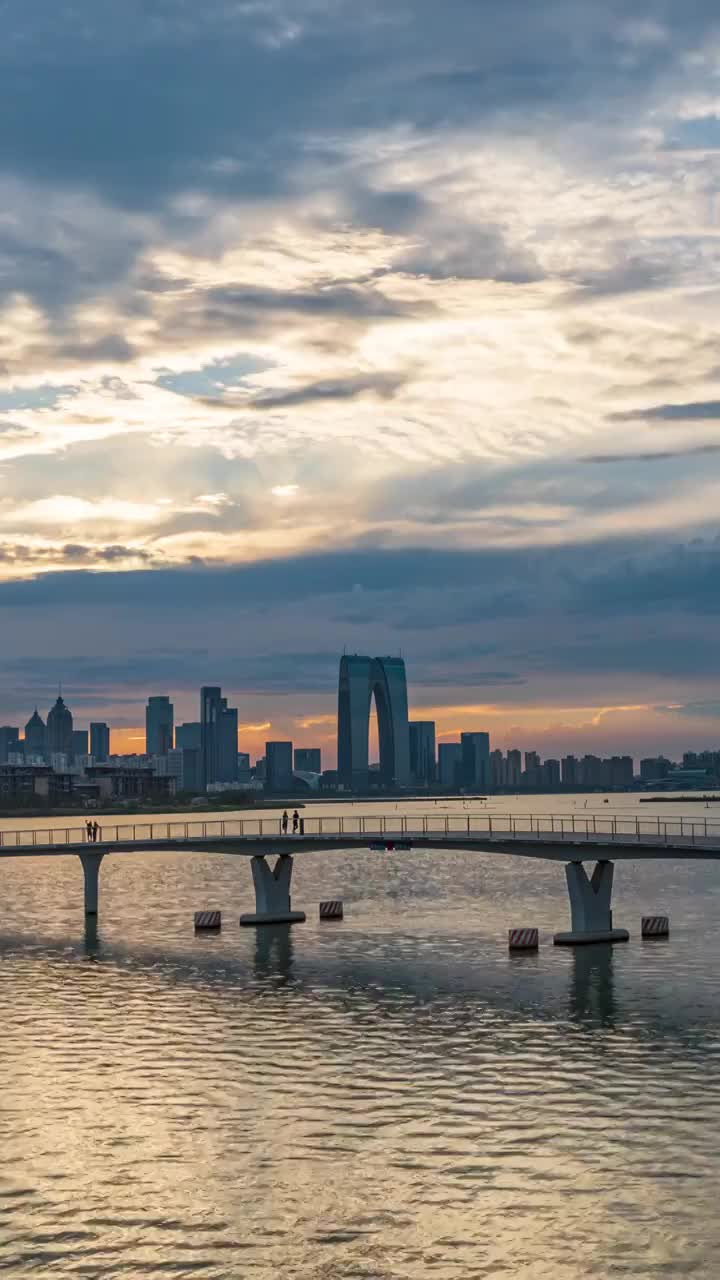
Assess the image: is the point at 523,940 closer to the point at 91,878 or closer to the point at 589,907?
the point at 589,907

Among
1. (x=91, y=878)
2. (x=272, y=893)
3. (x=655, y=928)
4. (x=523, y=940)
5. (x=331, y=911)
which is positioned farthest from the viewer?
(x=331, y=911)

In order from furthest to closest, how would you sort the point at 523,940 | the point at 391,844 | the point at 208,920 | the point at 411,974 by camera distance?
the point at 208,920
the point at 391,844
the point at 523,940
the point at 411,974

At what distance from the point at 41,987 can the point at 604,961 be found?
3485 cm

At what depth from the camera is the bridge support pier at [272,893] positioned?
114 m

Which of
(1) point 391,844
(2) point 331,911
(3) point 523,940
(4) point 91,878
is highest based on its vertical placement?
(1) point 391,844

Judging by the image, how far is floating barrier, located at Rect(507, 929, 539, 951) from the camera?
94062 mm

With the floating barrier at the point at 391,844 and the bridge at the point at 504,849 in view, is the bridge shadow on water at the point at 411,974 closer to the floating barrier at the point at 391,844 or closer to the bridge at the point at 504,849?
the bridge at the point at 504,849

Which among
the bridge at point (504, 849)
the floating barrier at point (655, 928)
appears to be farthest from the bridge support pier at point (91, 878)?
the floating barrier at point (655, 928)

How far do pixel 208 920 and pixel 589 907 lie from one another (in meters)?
34.1

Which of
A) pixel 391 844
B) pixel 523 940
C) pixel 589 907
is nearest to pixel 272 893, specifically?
pixel 391 844

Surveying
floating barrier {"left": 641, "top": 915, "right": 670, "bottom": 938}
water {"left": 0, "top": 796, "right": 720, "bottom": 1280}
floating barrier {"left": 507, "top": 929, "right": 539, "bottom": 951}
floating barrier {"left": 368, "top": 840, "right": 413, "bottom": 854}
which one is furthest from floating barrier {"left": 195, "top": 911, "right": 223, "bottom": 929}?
floating barrier {"left": 641, "top": 915, "right": 670, "bottom": 938}

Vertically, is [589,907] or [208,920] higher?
[589,907]

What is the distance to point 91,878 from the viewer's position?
121 meters

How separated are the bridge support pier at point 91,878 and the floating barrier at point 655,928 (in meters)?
45.9
